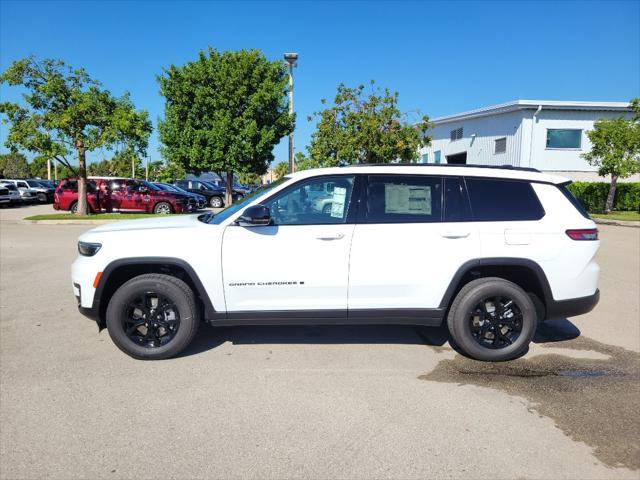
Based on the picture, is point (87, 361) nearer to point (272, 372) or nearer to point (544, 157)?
point (272, 372)

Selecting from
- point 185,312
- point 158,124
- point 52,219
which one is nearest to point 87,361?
point 185,312

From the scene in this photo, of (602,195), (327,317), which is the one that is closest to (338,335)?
(327,317)

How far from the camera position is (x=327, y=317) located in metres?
4.18

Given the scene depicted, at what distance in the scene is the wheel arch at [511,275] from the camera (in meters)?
4.15

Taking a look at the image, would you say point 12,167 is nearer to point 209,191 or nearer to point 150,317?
point 209,191

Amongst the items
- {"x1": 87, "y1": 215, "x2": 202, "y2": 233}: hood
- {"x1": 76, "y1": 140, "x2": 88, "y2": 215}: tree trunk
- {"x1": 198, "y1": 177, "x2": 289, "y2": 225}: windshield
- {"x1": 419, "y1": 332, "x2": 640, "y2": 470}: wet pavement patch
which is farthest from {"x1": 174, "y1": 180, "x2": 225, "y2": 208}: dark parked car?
{"x1": 419, "y1": 332, "x2": 640, "y2": 470}: wet pavement patch

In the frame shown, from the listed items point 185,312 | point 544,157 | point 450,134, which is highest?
point 450,134

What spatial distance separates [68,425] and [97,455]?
0.49 metres

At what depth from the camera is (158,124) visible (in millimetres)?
22516

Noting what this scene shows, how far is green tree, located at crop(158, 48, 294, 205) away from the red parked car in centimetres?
240

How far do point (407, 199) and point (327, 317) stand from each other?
4.17 ft

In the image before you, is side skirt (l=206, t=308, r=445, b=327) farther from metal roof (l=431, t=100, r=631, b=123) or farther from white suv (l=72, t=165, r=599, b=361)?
metal roof (l=431, t=100, r=631, b=123)

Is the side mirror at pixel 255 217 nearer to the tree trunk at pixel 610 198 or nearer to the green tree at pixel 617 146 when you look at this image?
the green tree at pixel 617 146

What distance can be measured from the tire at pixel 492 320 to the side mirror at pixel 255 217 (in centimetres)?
185
